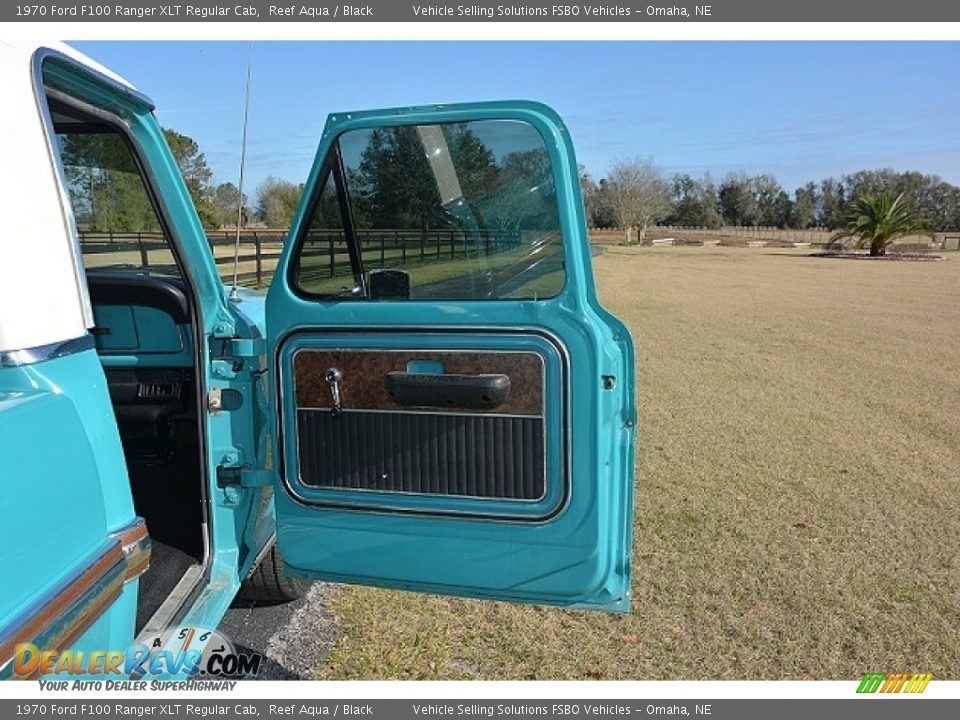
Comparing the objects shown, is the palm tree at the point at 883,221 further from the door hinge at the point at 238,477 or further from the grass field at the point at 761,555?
the door hinge at the point at 238,477

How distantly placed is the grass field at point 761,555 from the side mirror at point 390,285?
1605 mm

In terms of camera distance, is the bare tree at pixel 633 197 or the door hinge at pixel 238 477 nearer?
the door hinge at pixel 238 477

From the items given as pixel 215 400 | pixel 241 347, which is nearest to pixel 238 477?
pixel 215 400

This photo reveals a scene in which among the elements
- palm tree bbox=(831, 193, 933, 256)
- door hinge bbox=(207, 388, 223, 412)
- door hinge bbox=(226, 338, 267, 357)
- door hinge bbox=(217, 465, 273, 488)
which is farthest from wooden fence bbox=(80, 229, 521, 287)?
palm tree bbox=(831, 193, 933, 256)

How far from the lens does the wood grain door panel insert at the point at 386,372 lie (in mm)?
2090

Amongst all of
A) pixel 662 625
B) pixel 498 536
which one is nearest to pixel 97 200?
pixel 498 536

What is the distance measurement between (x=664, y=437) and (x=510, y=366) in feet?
13.9

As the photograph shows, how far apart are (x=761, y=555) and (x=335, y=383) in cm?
279

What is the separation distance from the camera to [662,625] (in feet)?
10.7

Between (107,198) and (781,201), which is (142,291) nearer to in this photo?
(107,198)

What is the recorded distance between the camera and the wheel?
3111 millimetres

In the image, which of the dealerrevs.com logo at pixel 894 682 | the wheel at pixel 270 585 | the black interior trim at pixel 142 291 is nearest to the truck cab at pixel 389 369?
the black interior trim at pixel 142 291

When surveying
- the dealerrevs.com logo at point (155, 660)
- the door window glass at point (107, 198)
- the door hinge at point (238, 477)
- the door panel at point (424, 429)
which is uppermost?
the door window glass at point (107, 198)

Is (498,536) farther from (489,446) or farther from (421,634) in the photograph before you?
(421,634)
